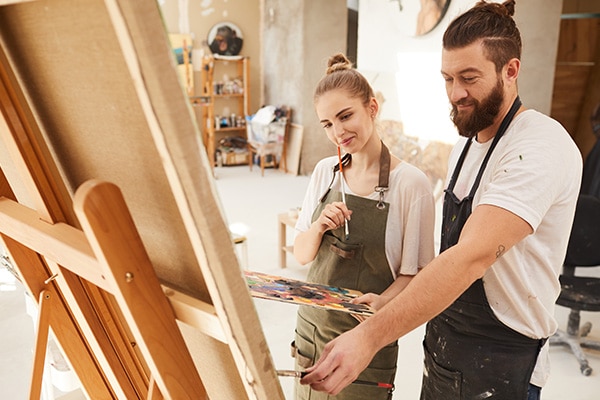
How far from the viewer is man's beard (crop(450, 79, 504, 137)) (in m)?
1.33

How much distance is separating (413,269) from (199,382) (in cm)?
84

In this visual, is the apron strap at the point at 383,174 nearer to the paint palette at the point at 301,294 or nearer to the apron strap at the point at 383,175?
the apron strap at the point at 383,175

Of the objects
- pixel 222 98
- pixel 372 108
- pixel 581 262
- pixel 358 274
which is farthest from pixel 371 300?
pixel 222 98

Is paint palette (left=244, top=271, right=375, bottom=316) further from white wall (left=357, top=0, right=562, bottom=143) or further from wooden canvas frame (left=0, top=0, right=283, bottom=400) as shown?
white wall (left=357, top=0, right=562, bottom=143)

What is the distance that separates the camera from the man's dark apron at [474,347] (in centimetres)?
137

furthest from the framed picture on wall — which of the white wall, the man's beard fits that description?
the man's beard

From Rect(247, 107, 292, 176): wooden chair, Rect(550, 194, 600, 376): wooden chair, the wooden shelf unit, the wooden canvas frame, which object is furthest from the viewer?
the wooden shelf unit

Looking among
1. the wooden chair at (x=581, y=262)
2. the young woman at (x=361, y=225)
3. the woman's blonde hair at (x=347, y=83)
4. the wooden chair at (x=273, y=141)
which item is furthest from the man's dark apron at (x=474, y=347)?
the wooden chair at (x=273, y=141)

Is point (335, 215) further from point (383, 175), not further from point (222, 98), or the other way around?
point (222, 98)

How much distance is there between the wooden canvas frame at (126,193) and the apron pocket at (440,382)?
0.80 meters

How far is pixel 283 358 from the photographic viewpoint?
3119 mm

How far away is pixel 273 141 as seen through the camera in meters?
8.16

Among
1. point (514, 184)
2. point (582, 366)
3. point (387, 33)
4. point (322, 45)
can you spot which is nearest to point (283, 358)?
point (582, 366)

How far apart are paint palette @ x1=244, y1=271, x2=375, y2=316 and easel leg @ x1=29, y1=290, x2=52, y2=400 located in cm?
45
